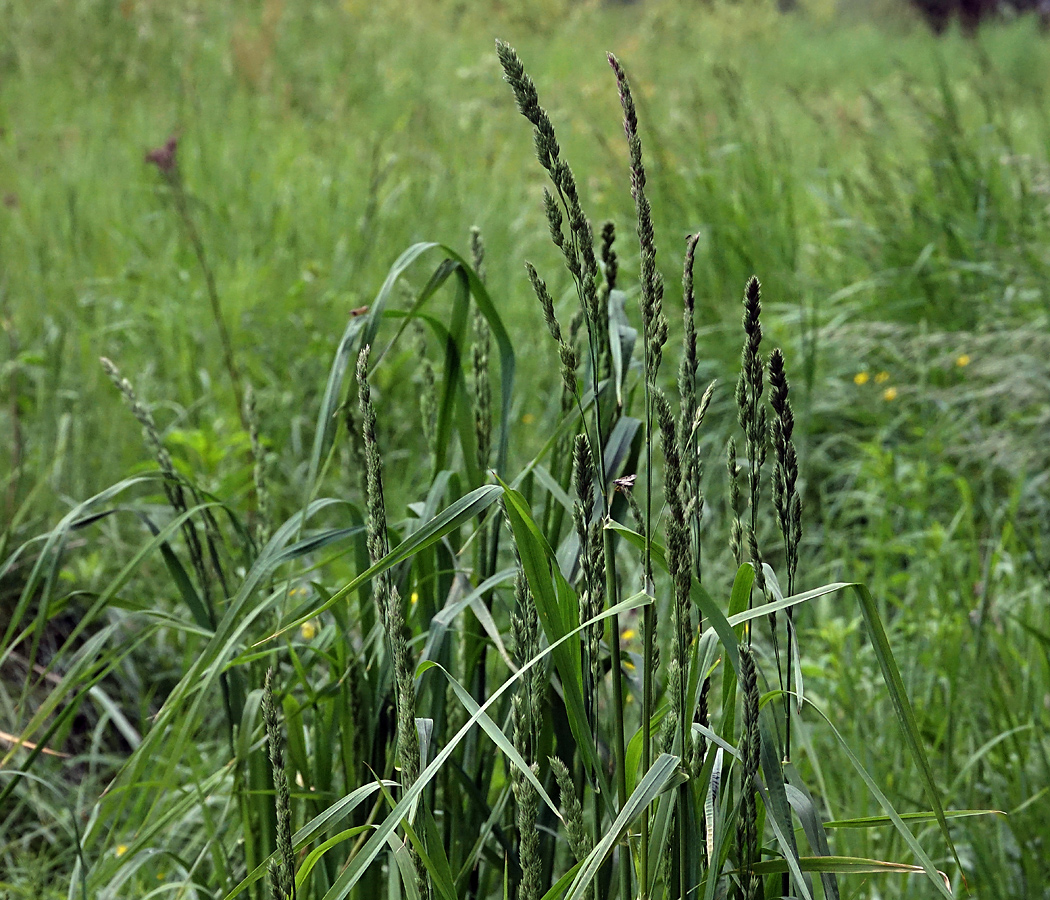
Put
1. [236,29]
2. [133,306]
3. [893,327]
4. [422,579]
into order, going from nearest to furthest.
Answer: [422,579]
[893,327]
[133,306]
[236,29]

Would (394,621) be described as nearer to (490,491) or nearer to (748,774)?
(490,491)

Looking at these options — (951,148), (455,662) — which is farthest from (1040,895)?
(951,148)

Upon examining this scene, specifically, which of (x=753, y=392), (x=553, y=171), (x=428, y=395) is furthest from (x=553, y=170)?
(x=428, y=395)

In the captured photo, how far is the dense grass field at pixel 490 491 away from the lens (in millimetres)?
727

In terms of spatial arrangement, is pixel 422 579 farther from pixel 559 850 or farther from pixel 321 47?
pixel 321 47

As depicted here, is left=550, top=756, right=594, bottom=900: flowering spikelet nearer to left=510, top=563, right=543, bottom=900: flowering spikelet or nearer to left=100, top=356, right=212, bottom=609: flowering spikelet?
left=510, top=563, right=543, bottom=900: flowering spikelet

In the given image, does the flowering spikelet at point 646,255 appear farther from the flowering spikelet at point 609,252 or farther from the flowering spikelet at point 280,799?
the flowering spikelet at point 280,799

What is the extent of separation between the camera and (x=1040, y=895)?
1.23 meters

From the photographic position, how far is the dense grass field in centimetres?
73

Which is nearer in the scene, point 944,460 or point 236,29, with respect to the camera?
point 944,460

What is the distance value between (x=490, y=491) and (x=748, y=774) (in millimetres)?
253

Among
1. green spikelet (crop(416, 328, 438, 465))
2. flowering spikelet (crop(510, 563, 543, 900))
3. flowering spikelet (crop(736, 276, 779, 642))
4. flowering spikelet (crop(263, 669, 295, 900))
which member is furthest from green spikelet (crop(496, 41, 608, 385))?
green spikelet (crop(416, 328, 438, 465))

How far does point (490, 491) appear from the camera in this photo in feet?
2.33

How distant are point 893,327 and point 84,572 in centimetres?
185
